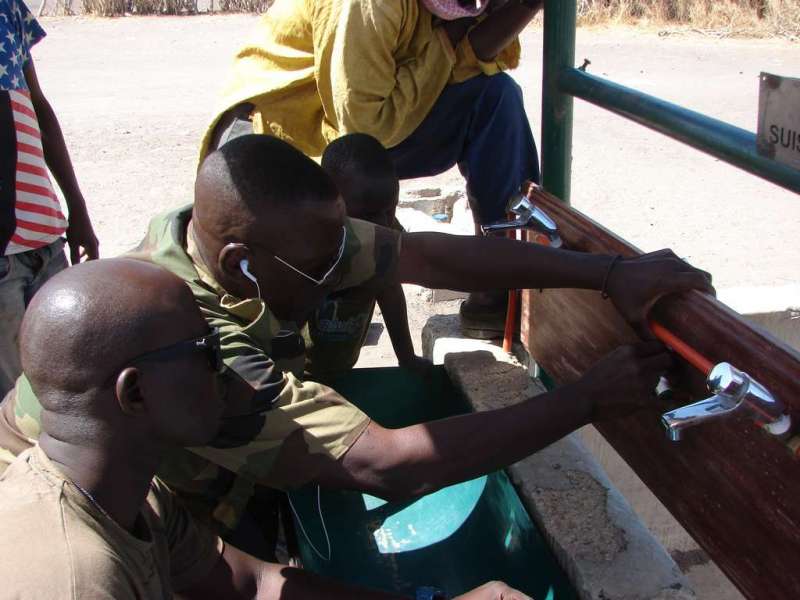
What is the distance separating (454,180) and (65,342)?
4665 mm

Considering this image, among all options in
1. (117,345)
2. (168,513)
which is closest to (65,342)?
(117,345)

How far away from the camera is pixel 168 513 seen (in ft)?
5.44

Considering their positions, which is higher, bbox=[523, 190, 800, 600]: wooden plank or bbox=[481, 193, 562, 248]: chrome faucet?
bbox=[481, 193, 562, 248]: chrome faucet

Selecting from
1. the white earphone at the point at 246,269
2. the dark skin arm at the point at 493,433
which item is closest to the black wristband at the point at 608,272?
the dark skin arm at the point at 493,433

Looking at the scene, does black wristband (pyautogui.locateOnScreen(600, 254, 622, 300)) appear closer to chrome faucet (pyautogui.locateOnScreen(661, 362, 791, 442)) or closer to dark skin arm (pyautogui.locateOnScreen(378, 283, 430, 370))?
chrome faucet (pyautogui.locateOnScreen(661, 362, 791, 442))

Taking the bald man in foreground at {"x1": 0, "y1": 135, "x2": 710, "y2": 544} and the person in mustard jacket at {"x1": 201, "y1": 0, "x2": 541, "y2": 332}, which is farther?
the person in mustard jacket at {"x1": 201, "y1": 0, "x2": 541, "y2": 332}

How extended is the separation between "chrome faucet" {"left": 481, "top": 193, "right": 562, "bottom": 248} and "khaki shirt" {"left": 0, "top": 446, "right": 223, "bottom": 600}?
3.39 feet

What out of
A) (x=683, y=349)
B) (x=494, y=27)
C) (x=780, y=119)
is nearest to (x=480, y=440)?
(x=683, y=349)

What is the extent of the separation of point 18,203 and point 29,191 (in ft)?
0.19

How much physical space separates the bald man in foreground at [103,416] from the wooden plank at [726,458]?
2.64 feet

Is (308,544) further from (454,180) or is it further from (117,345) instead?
(454,180)

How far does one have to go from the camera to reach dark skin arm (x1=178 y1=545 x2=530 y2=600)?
1.73 metres

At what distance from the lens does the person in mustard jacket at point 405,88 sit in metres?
2.35

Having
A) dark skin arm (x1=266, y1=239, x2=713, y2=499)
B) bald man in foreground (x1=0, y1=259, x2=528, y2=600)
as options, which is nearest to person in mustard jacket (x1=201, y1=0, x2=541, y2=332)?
dark skin arm (x1=266, y1=239, x2=713, y2=499)
